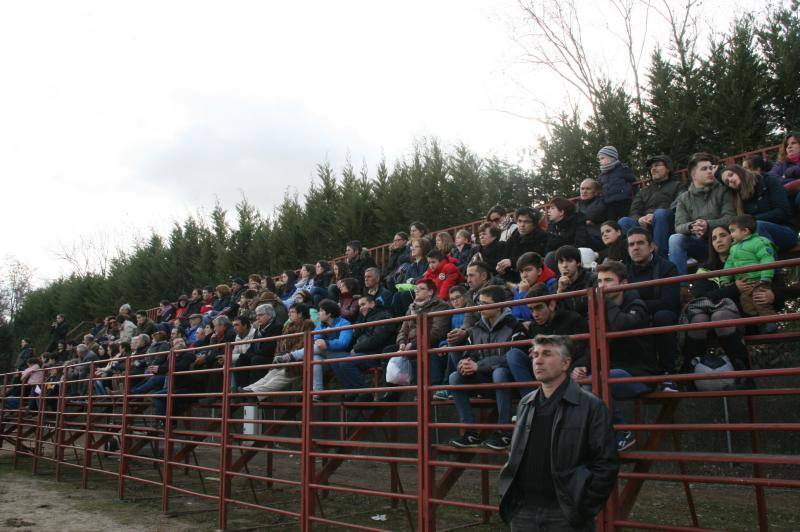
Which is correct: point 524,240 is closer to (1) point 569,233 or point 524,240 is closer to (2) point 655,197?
(1) point 569,233

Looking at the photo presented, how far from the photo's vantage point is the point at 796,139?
842 cm

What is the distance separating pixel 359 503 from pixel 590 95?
61.0 feet

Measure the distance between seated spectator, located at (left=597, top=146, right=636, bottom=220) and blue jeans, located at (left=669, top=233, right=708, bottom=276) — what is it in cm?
260

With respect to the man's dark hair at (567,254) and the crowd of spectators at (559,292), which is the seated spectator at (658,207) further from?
the man's dark hair at (567,254)

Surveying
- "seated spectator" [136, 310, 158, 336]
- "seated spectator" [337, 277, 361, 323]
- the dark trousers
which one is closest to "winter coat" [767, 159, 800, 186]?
"seated spectator" [337, 277, 361, 323]

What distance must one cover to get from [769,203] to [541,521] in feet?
17.3

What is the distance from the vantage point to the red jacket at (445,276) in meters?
9.72

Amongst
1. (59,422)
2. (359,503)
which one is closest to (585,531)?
(359,503)

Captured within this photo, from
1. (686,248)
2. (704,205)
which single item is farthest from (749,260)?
(704,205)

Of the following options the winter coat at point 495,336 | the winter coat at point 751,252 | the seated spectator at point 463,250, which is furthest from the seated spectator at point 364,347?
the winter coat at point 751,252

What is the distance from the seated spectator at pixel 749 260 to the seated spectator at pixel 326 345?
12.0 feet

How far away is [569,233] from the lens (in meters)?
9.25

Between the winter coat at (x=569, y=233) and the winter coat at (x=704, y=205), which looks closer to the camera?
the winter coat at (x=704, y=205)

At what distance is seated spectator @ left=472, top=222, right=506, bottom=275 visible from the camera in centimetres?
978
